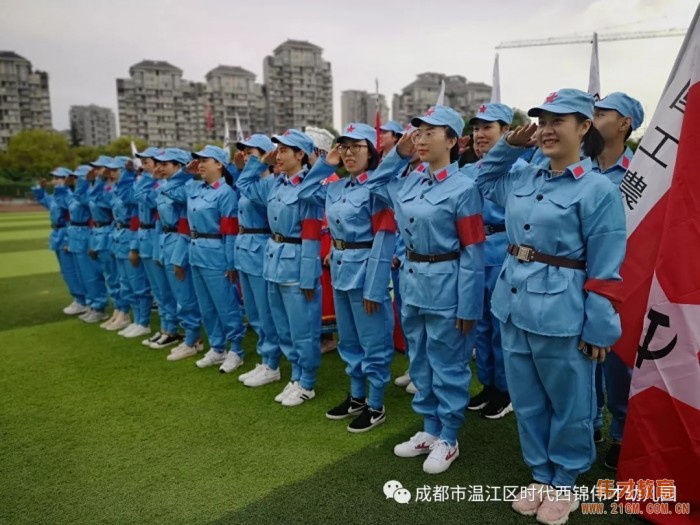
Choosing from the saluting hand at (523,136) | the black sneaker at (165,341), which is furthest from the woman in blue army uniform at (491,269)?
the black sneaker at (165,341)

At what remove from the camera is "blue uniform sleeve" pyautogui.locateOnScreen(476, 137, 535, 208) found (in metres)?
3.15

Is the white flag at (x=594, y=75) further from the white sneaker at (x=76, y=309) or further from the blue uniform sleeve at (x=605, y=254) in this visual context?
the white sneaker at (x=76, y=309)

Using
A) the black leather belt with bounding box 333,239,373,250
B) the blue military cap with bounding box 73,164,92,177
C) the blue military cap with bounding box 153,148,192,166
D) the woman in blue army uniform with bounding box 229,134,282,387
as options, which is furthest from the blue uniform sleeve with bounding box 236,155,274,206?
the blue military cap with bounding box 73,164,92,177

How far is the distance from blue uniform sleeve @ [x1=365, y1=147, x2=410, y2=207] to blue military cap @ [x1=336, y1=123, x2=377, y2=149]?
1.21 feet

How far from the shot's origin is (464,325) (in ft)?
10.8

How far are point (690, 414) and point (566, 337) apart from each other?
2.54ft

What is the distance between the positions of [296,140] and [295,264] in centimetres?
112

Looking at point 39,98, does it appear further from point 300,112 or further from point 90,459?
point 90,459

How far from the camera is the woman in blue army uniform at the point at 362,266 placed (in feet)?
12.8

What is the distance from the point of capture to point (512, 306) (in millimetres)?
2857

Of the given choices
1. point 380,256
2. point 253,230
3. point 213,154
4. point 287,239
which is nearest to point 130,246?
point 213,154

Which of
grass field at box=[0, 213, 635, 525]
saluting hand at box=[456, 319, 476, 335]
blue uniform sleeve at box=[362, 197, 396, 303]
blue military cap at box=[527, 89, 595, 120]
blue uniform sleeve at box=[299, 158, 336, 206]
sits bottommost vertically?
grass field at box=[0, 213, 635, 525]

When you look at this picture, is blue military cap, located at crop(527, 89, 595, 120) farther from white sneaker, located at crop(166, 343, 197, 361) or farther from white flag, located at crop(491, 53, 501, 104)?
white sneaker, located at crop(166, 343, 197, 361)

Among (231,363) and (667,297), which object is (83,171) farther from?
(667,297)
